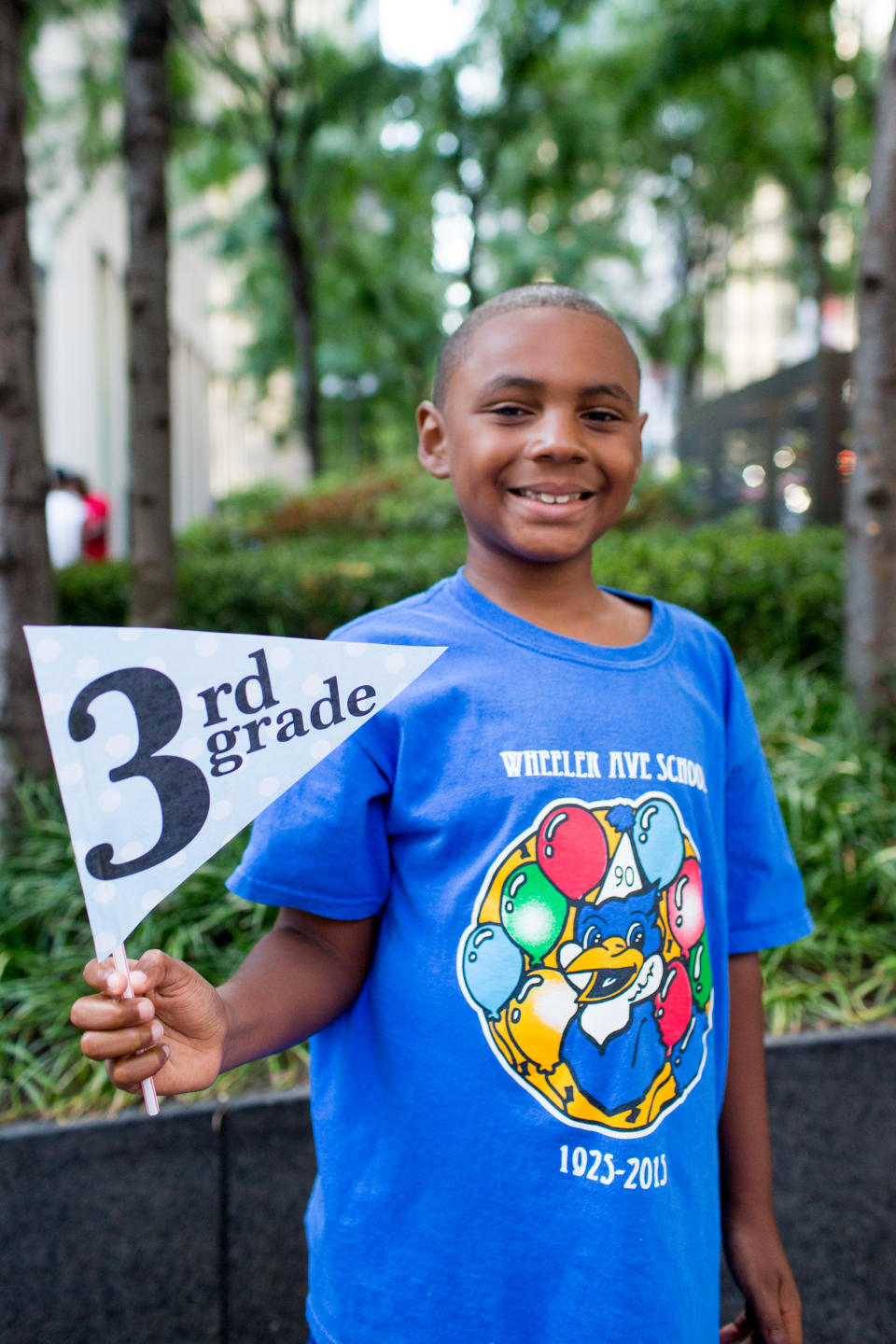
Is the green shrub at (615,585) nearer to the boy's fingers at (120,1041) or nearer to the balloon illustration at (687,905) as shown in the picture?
the balloon illustration at (687,905)

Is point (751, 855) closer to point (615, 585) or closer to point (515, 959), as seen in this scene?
point (515, 959)

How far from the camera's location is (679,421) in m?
20.4

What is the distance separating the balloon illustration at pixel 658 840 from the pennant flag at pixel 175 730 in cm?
35

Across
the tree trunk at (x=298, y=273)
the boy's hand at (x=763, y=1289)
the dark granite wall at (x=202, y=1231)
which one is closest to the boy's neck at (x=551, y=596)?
the boy's hand at (x=763, y=1289)

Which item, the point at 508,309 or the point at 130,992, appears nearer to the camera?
the point at 130,992

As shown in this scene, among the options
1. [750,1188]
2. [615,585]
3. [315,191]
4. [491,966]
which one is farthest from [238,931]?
[315,191]

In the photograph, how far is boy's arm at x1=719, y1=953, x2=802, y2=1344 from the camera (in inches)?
57.5

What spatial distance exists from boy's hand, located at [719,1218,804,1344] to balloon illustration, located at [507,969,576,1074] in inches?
20.1

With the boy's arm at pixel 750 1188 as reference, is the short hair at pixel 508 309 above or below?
above

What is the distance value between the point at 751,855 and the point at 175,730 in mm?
883

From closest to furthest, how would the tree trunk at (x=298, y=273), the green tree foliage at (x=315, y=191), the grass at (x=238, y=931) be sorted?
the grass at (x=238, y=931)
the green tree foliage at (x=315, y=191)
the tree trunk at (x=298, y=273)

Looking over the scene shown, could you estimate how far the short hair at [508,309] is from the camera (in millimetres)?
1462

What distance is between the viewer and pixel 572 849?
4.23 feet

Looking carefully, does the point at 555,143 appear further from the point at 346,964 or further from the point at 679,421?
the point at 346,964
